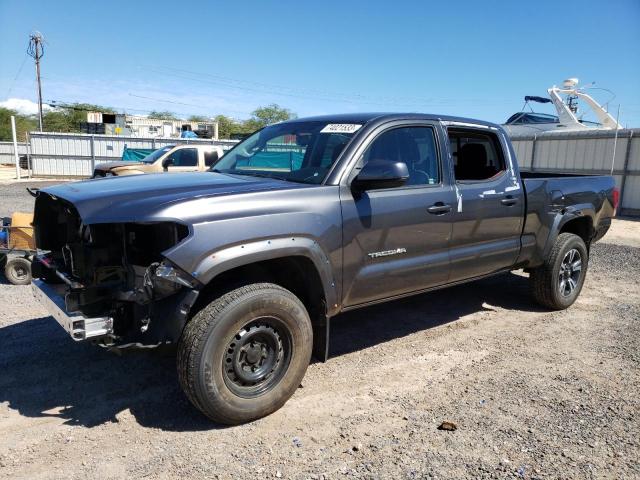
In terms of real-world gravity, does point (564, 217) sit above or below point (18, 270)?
above

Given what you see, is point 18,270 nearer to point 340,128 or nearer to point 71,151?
point 340,128

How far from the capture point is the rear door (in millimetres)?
4461

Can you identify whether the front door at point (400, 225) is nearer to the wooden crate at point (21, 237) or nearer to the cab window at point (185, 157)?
the wooden crate at point (21, 237)

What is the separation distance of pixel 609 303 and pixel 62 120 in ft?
232

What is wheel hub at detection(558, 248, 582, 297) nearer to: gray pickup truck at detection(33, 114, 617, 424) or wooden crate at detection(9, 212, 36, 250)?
gray pickup truck at detection(33, 114, 617, 424)

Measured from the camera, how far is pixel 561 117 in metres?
22.8

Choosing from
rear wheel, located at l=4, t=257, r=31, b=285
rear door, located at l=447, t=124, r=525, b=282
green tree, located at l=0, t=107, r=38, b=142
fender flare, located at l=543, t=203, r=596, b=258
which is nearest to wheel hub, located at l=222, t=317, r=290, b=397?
rear door, located at l=447, t=124, r=525, b=282

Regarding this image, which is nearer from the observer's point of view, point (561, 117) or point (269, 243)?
point (269, 243)

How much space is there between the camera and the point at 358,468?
287 cm

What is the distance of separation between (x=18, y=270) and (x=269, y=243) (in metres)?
4.46

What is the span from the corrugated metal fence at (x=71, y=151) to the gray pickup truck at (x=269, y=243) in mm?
21744

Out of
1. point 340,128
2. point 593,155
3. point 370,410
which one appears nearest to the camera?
point 370,410

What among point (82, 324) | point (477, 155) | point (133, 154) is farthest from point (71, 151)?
point (82, 324)

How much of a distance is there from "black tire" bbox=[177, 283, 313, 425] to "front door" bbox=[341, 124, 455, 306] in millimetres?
559
